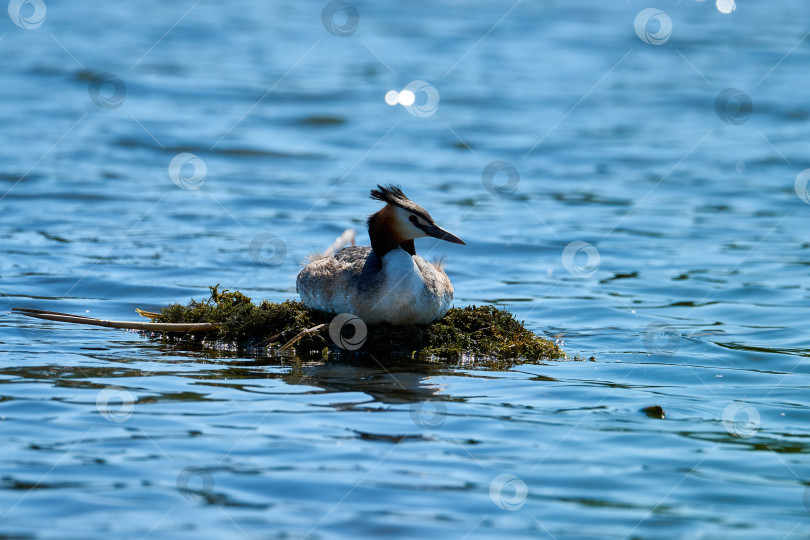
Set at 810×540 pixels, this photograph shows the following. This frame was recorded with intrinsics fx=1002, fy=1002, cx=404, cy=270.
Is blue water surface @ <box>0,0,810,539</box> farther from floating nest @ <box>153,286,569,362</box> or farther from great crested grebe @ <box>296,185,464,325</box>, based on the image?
great crested grebe @ <box>296,185,464,325</box>

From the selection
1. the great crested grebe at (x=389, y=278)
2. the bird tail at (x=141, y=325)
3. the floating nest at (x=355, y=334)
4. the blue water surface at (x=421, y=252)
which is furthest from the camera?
the bird tail at (x=141, y=325)

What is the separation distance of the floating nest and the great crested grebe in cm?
14

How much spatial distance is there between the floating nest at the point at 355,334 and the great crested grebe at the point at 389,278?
5.6 inches

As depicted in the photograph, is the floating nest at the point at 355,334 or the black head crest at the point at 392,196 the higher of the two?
the black head crest at the point at 392,196

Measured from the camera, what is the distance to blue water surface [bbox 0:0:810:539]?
6246 millimetres

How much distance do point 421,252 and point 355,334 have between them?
6062mm

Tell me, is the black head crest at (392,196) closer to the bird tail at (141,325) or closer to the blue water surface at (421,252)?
the blue water surface at (421,252)

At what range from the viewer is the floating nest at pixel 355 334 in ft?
30.1

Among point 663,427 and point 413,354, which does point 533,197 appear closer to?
point 413,354


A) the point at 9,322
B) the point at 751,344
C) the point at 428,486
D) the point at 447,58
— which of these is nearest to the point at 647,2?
the point at 447,58

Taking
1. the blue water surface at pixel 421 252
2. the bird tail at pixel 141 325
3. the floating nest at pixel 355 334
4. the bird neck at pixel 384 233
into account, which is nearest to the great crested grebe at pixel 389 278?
the bird neck at pixel 384 233

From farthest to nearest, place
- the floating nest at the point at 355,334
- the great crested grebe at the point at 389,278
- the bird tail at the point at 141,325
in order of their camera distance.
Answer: the bird tail at the point at 141,325
the floating nest at the point at 355,334
the great crested grebe at the point at 389,278

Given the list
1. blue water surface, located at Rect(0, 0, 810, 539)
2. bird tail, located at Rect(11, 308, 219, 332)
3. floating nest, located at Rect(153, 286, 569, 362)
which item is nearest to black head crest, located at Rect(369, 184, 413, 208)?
floating nest, located at Rect(153, 286, 569, 362)

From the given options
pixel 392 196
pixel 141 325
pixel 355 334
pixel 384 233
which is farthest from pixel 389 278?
pixel 141 325
